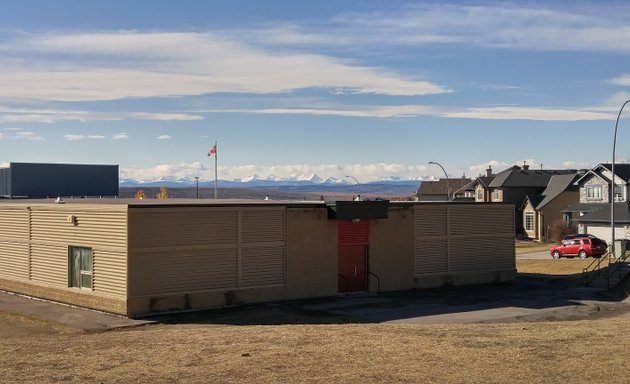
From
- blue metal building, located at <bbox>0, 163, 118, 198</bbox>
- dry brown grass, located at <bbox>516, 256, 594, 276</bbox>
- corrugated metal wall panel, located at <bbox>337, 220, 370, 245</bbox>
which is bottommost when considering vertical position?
dry brown grass, located at <bbox>516, 256, 594, 276</bbox>

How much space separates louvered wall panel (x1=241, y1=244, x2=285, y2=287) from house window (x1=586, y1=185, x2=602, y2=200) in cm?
5886

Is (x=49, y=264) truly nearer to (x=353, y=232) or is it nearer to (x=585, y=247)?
(x=353, y=232)

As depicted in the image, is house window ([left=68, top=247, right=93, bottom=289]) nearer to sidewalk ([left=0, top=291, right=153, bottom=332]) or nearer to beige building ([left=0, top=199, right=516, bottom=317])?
beige building ([left=0, top=199, right=516, bottom=317])

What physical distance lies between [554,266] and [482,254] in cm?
1454

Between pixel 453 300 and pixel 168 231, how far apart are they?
12869mm

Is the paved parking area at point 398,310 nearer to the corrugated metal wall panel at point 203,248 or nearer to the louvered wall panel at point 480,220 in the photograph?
the corrugated metal wall panel at point 203,248

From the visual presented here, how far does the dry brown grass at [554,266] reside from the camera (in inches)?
1900

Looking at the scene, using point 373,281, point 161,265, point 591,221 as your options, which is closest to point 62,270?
point 161,265

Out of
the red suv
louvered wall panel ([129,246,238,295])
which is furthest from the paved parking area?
the red suv

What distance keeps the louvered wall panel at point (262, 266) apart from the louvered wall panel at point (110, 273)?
507cm

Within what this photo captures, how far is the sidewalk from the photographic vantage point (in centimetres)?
2548

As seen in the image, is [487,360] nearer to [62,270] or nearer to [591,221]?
[62,270]

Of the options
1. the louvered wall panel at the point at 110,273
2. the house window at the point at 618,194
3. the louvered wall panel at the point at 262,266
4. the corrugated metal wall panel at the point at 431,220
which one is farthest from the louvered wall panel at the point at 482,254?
the house window at the point at 618,194

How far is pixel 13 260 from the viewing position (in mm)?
34438
